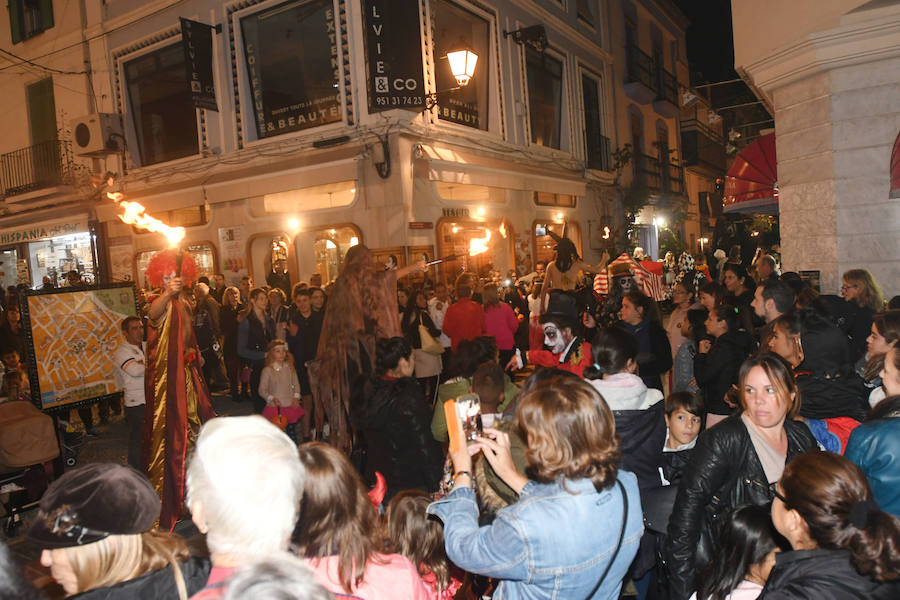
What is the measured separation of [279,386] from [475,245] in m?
7.60

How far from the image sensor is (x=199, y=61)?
12289 mm

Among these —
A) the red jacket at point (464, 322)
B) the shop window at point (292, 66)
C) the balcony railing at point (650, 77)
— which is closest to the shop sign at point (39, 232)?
the shop window at point (292, 66)

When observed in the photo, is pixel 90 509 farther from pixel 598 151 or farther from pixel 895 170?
pixel 598 151

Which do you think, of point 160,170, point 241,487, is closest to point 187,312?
point 241,487

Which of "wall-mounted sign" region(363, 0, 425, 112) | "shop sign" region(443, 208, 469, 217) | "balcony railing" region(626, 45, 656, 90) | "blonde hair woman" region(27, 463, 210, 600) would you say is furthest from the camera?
"balcony railing" region(626, 45, 656, 90)

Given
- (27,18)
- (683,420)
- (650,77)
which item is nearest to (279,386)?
(683,420)

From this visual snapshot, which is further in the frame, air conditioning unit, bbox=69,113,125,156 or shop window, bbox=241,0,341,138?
air conditioning unit, bbox=69,113,125,156

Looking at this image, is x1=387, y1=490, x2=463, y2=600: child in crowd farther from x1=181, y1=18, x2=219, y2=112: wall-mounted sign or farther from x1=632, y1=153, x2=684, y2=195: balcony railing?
x1=632, y1=153, x2=684, y2=195: balcony railing

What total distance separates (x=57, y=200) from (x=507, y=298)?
44.4 feet

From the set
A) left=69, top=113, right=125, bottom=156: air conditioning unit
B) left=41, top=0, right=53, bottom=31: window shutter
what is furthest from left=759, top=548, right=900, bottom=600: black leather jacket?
left=41, top=0, right=53, bottom=31: window shutter

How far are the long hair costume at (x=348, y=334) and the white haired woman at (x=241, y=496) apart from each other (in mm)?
3789

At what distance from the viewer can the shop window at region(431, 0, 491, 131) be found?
476 inches

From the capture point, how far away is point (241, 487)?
1.50 m

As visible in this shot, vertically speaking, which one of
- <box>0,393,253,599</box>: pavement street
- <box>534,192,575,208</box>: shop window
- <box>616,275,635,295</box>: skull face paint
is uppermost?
<box>534,192,575,208</box>: shop window
